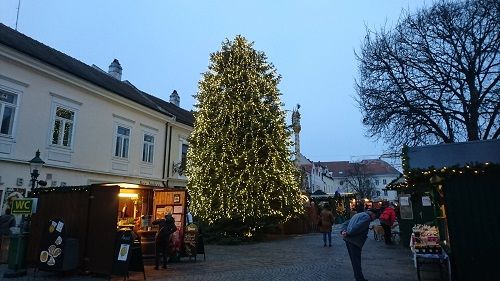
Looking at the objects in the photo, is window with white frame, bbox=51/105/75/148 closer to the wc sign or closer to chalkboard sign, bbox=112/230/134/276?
the wc sign

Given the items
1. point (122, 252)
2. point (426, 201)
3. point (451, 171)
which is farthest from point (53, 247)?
point (426, 201)

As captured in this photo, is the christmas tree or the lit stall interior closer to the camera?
the lit stall interior

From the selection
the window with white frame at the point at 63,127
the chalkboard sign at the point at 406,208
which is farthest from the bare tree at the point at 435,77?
the window with white frame at the point at 63,127

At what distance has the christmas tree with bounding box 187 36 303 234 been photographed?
63.9ft

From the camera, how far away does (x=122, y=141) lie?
24156mm

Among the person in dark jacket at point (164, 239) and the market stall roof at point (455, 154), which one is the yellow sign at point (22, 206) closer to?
the person in dark jacket at point (164, 239)

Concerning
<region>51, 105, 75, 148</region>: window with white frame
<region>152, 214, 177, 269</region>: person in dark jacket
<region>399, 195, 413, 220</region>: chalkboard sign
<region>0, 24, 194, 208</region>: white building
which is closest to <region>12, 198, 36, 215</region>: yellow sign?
<region>152, 214, 177, 269</region>: person in dark jacket

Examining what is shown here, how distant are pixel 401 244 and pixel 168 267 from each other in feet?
38.8

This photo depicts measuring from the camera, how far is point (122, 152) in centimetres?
2409

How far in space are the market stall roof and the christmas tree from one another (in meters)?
8.85

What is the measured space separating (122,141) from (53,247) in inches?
556

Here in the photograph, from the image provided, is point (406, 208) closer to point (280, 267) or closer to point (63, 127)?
point (280, 267)

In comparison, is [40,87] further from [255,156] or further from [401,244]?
[401,244]

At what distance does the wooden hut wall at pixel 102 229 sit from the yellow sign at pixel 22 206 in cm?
158
